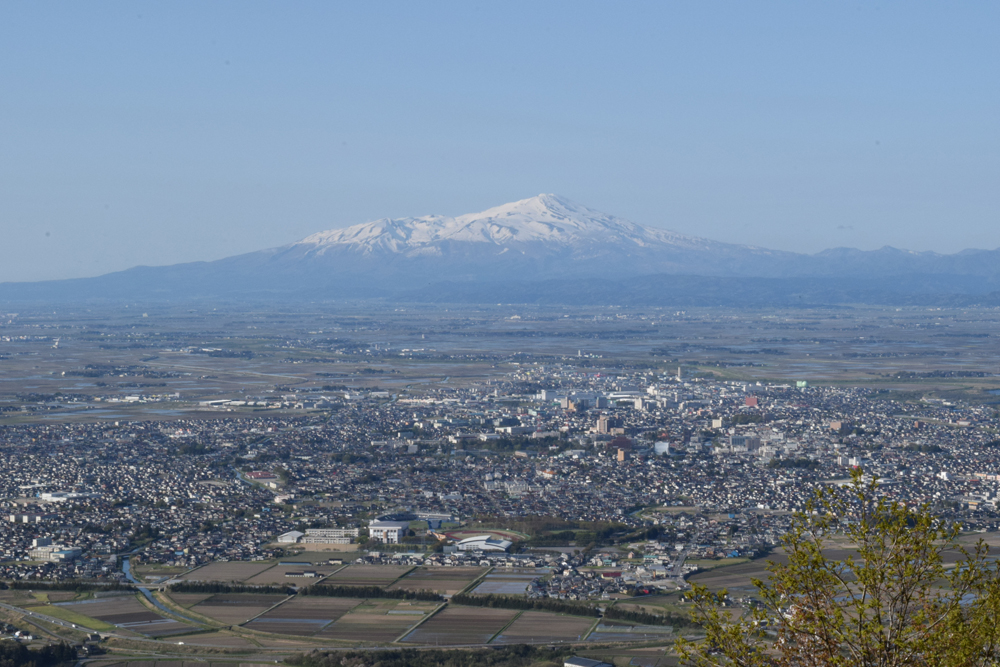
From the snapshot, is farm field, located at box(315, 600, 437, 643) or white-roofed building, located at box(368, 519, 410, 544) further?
white-roofed building, located at box(368, 519, 410, 544)

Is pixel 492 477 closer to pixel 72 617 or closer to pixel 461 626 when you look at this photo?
pixel 461 626

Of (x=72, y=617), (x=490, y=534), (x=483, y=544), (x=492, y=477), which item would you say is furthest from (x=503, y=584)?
(x=492, y=477)

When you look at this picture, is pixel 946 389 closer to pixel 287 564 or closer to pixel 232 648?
pixel 287 564

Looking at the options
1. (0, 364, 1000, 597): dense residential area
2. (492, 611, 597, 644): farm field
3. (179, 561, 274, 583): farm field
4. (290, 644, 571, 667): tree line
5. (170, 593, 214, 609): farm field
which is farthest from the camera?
(0, 364, 1000, 597): dense residential area

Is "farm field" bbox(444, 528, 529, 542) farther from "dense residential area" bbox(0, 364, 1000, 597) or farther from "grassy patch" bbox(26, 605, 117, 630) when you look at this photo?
"grassy patch" bbox(26, 605, 117, 630)

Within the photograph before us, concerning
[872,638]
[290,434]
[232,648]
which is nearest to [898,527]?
[872,638]

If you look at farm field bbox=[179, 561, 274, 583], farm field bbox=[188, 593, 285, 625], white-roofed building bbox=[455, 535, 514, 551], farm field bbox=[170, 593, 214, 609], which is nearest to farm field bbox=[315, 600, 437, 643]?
farm field bbox=[188, 593, 285, 625]
